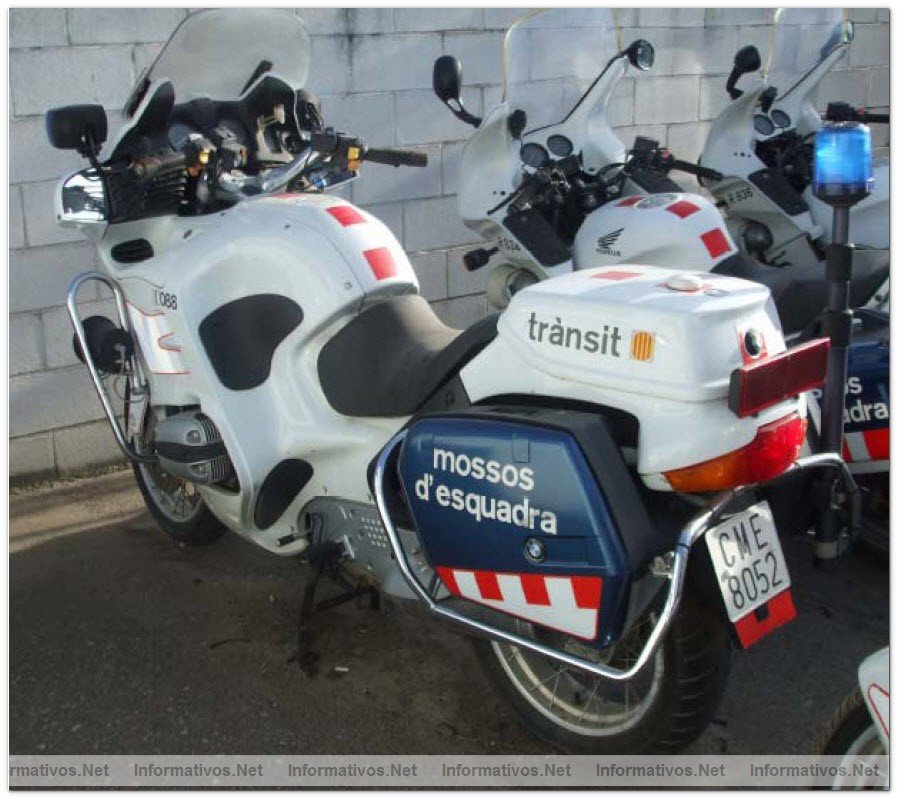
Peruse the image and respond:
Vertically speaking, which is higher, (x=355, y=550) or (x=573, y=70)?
(x=573, y=70)

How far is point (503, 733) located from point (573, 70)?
9.22ft

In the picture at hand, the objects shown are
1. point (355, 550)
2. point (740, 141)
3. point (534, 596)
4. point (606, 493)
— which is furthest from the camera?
point (740, 141)

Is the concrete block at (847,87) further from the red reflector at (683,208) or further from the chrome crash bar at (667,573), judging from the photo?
the chrome crash bar at (667,573)

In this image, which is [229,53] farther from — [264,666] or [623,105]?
[623,105]

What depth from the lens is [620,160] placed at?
15.1 ft

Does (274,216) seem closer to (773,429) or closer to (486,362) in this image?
(486,362)

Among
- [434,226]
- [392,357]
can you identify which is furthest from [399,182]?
[392,357]

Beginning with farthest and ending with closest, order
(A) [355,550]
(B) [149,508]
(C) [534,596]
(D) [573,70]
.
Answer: (D) [573,70], (B) [149,508], (A) [355,550], (C) [534,596]

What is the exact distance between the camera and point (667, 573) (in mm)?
2111

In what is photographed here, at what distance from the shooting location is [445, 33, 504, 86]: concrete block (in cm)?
502

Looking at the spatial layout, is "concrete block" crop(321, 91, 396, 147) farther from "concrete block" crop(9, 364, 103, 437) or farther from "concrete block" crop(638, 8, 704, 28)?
"concrete block" crop(638, 8, 704, 28)

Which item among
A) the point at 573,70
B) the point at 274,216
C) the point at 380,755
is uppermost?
the point at 573,70

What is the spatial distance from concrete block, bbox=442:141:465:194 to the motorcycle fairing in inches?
115

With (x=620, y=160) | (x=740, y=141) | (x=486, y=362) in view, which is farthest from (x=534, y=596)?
(x=740, y=141)
